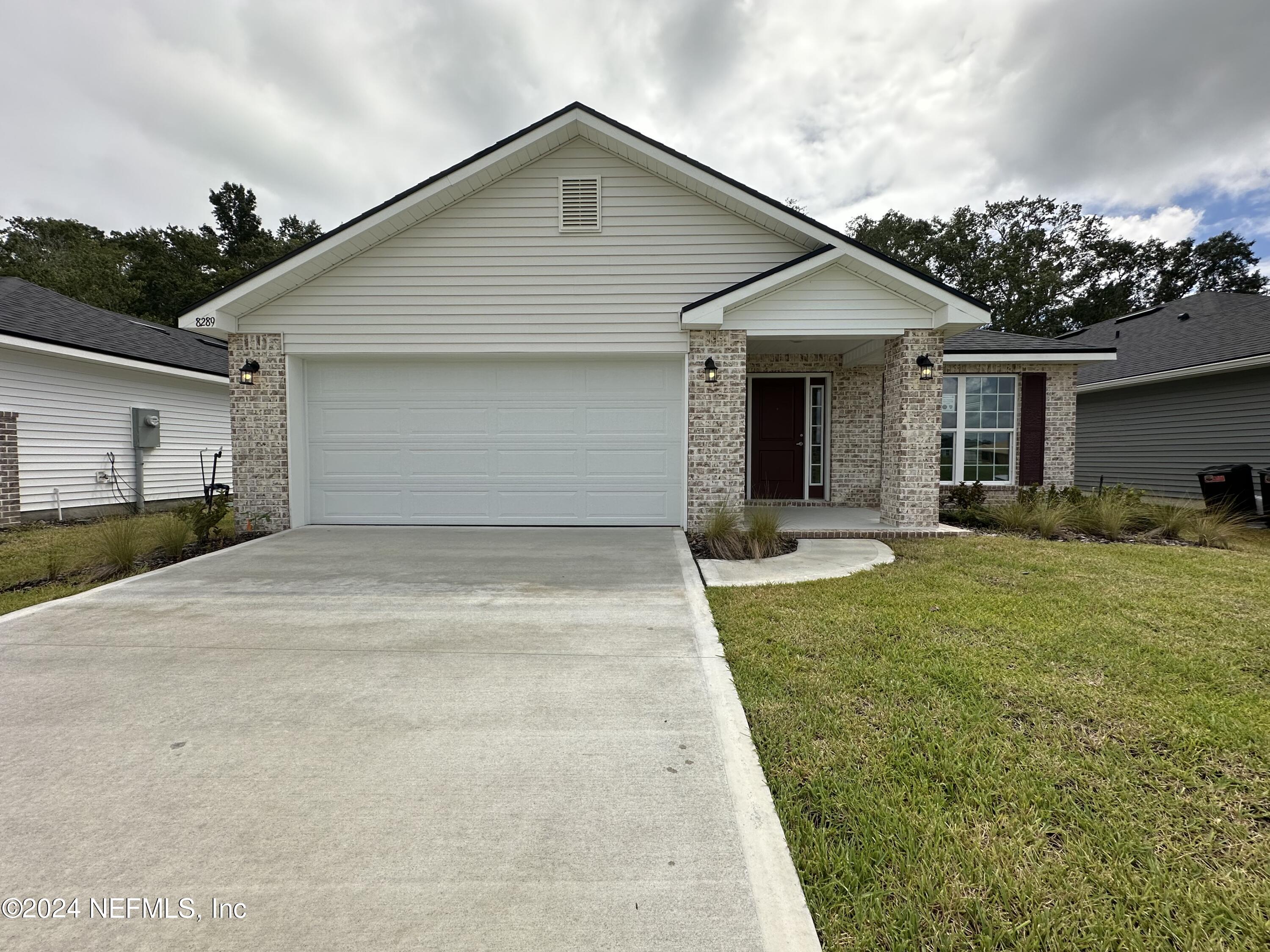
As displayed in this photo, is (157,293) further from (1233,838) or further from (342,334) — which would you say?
(1233,838)

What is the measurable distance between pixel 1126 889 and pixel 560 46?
484 inches

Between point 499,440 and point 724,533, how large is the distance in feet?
11.9

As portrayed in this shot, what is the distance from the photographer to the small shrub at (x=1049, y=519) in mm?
7609

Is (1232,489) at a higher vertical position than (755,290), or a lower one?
lower

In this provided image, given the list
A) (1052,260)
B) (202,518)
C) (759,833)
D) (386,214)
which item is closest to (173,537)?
(202,518)

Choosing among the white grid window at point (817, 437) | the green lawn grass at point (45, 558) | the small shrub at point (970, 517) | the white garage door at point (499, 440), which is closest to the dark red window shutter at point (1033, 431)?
the small shrub at point (970, 517)

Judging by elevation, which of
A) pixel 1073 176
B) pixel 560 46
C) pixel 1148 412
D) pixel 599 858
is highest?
pixel 1073 176

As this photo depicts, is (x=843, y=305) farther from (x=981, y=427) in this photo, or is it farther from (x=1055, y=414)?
(x=1055, y=414)

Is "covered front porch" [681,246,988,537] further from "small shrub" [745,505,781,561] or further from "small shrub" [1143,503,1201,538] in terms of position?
"small shrub" [1143,503,1201,538]

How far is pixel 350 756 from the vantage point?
2387mm

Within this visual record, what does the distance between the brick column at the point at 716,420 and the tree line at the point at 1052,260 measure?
2592 cm

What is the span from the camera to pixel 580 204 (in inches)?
310

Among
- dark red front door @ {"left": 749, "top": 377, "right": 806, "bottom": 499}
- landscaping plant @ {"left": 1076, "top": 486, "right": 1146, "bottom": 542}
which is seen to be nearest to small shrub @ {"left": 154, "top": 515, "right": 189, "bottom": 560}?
dark red front door @ {"left": 749, "top": 377, "right": 806, "bottom": 499}

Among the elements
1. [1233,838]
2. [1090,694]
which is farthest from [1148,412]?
[1233,838]
